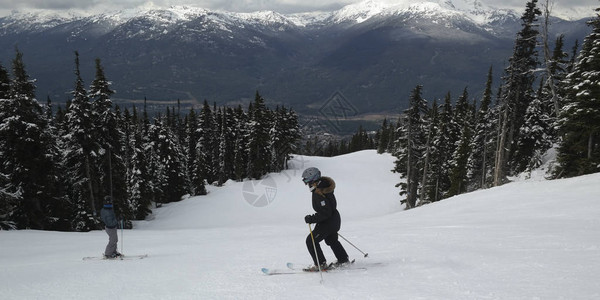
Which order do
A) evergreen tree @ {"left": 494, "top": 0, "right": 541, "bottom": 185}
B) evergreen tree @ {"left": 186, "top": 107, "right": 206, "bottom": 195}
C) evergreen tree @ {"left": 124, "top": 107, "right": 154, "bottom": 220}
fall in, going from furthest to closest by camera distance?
evergreen tree @ {"left": 186, "top": 107, "right": 206, "bottom": 195}
evergreen tree @ {"left": 124, "top": 107, "right": 154, "bottom": 220}
evergreen tree @ {"left": 494, "top": 0, "right": 541, "bottom": 185}

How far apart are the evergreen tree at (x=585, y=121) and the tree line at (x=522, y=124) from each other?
47 millimetres

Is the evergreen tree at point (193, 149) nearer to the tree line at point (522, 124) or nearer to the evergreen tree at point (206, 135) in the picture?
the evergreen tree at point (206, 135)

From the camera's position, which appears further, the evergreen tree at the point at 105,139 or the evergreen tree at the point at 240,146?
the evergreen tree at the point at 240,146

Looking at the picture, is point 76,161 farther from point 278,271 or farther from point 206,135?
point 206,135

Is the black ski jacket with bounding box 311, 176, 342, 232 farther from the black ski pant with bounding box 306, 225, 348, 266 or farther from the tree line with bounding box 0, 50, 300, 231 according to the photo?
the tree line with bounding box 0, 50, 300, 231

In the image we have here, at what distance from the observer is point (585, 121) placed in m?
21.2

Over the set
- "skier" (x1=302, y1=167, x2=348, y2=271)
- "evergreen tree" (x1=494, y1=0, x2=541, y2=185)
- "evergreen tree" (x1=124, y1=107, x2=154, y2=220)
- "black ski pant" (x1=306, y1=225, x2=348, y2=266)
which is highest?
"evergreen tree" (x1=494, y1=0, x2=541, y2=185)

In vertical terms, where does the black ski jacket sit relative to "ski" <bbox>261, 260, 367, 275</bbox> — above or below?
above

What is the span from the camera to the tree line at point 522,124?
2153 cm

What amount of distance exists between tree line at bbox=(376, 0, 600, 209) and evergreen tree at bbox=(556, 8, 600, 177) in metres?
0.05

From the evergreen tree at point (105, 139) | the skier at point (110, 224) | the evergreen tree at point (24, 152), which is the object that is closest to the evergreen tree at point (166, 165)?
the evergreen tree at point (105, 139)

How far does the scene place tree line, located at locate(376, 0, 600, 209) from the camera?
2153 centimetres

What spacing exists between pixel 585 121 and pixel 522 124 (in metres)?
14.4

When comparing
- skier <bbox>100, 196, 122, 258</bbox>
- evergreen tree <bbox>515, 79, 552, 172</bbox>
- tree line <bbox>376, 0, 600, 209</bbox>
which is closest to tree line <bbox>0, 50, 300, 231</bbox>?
skier <bbox>100, 196, 122, 258</bbox>
